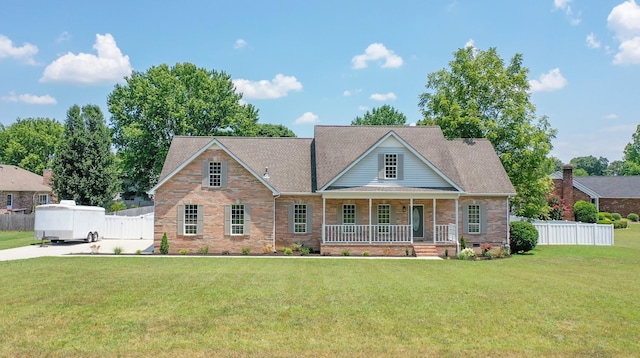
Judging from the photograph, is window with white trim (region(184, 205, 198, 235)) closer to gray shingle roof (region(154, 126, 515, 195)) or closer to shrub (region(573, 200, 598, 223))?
gray shingle roof (region(154, 126, 515, 195))

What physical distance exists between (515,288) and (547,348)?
549cm

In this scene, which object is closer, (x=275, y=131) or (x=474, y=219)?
(x=474, y=219)

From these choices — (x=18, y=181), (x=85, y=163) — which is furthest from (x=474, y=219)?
(x=18, y=181)

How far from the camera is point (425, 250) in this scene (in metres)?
23.6

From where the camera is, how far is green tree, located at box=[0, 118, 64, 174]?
2643 inches

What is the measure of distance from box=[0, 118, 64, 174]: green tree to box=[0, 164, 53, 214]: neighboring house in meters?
17.8

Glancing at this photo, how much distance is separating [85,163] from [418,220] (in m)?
29.1

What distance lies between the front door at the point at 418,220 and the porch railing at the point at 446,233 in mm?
990

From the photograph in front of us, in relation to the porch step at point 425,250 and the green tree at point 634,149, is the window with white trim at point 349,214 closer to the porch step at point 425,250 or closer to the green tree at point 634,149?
the porch step at point 425,250

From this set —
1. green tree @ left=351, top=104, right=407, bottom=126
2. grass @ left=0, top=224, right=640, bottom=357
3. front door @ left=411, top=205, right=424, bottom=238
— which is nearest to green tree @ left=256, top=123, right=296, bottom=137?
green tree @ left=351, top=104, right=407, bottom=126

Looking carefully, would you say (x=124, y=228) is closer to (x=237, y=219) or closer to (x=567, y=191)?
(x=237, y=219)

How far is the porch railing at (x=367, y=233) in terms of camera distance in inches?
959

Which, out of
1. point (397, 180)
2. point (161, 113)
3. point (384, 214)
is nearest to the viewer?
point (397, 180)

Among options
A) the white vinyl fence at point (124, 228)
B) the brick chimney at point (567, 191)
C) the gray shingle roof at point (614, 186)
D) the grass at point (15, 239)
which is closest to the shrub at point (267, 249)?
the white vinyl fence at point (124, 228)
